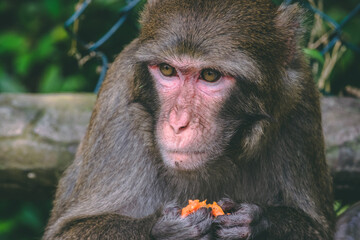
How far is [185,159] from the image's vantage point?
338 cm

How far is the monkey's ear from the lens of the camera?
12.1 feet

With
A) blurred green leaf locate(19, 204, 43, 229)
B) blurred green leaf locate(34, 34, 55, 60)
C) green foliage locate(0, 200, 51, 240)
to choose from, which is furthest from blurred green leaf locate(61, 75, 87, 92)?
blurred green leaf locate(19, 204, 43, 229)

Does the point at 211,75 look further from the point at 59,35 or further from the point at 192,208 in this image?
the point at 59,35

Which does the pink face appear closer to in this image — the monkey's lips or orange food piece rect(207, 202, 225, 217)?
the monkey's lips

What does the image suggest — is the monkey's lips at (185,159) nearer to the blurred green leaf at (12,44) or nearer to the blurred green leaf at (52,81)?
the blurred green leaf at (52,81)

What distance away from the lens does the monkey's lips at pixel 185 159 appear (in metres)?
3.38

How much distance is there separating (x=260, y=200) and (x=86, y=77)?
12.2 feet

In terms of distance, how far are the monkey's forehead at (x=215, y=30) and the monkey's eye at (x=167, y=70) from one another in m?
0.13

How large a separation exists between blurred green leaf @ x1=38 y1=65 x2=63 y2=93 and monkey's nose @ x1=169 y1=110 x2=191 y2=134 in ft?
12.9

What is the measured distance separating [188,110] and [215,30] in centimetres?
51

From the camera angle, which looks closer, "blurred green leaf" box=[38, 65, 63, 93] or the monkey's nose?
the monkey's nose

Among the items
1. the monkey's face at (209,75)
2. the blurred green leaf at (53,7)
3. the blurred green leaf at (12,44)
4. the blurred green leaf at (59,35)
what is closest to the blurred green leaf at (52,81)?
the blurred green leaf at (59,35)

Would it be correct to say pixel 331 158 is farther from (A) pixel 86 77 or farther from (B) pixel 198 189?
(A) pixel 86 77

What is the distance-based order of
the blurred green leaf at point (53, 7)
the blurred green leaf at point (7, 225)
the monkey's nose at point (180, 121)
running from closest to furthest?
the monkey's nose at point (180, 121) < the blurred green leaf at point (7, 225) < the blurred green leaf at point (53, 7)
